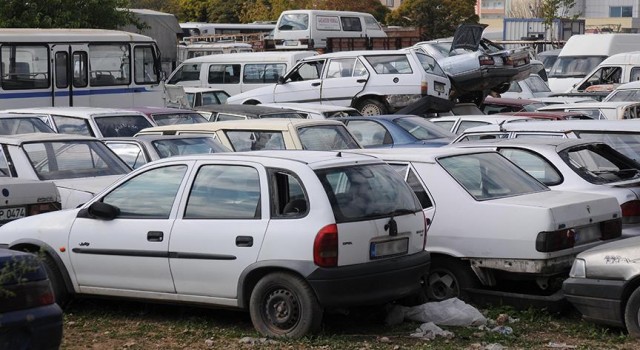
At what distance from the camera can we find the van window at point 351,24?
35.5 metres

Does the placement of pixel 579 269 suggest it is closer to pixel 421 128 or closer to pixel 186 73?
pixel 421 128

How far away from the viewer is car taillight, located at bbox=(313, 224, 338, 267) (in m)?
8.05

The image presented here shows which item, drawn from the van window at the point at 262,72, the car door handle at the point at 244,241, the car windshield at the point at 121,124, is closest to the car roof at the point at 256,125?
the car windshield at the point at 121,124

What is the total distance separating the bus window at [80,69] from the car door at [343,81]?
16.9 feet

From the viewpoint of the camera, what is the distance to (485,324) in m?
8.87

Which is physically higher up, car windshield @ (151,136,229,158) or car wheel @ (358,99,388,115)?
car windshield @ (151,136,229,158)

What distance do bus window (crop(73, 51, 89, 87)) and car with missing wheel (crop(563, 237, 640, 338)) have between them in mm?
16687

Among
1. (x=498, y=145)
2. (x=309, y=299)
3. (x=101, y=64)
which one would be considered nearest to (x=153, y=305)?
(x=309, y=299)

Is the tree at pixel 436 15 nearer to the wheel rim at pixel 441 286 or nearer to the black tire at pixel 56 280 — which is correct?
the wheel rim at pixel 441 286

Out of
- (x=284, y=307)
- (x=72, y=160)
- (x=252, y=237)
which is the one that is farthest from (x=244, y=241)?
(x=72, y=160)

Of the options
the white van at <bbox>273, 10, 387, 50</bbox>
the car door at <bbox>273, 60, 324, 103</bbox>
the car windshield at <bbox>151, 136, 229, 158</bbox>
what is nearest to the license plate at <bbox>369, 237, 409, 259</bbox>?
the car windshield at <bbox>151, 136, 229, 158</bbox>

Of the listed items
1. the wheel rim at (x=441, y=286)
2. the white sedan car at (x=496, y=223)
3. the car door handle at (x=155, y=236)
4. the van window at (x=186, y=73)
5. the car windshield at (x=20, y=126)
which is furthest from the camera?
the van window at (x=186, y=73)

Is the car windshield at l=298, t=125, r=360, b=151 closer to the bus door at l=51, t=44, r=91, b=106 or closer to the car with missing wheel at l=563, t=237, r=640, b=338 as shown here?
the car with missing wheel at l=563, t=237, r=640, b=338

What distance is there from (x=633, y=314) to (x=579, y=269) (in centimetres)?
55
